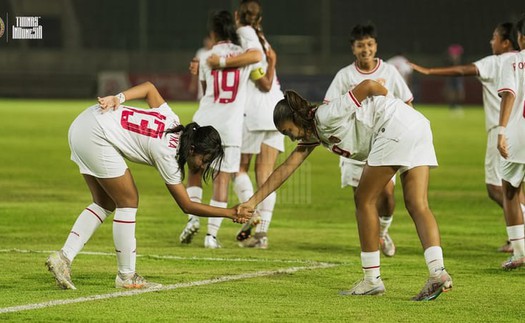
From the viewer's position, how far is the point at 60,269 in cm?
909

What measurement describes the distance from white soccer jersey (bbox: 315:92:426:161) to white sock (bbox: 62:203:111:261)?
6.35ft

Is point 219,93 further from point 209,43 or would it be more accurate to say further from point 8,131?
point 8,131

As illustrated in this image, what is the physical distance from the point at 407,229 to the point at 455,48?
39258mm

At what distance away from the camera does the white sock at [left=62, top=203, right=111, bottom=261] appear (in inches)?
368

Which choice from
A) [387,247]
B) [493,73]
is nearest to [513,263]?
[387,247]

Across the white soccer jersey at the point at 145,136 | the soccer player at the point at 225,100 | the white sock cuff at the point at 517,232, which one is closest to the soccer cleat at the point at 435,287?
the white soccer jersey at the point at 145,136

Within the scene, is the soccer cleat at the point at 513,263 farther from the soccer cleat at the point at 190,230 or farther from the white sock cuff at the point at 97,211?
the white sock cuff at the point at 97,211

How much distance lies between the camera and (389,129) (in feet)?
28.7

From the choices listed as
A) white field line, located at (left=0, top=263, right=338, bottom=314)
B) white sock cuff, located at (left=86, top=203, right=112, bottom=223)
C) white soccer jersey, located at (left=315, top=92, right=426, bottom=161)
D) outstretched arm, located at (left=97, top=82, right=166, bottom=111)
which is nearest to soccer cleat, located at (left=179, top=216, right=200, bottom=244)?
white field line, located at (left=0, top=263, right=338, bottom=314)

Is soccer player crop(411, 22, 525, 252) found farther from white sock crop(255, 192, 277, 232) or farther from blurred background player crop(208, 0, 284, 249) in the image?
white sock crop(255, 192, 277, 232)

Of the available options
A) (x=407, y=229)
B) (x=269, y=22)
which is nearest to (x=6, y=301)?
(x=407, y=229)

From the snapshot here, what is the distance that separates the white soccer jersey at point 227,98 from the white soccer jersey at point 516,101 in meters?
3.01

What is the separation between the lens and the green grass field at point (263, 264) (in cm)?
834

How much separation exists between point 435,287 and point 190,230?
421cm
